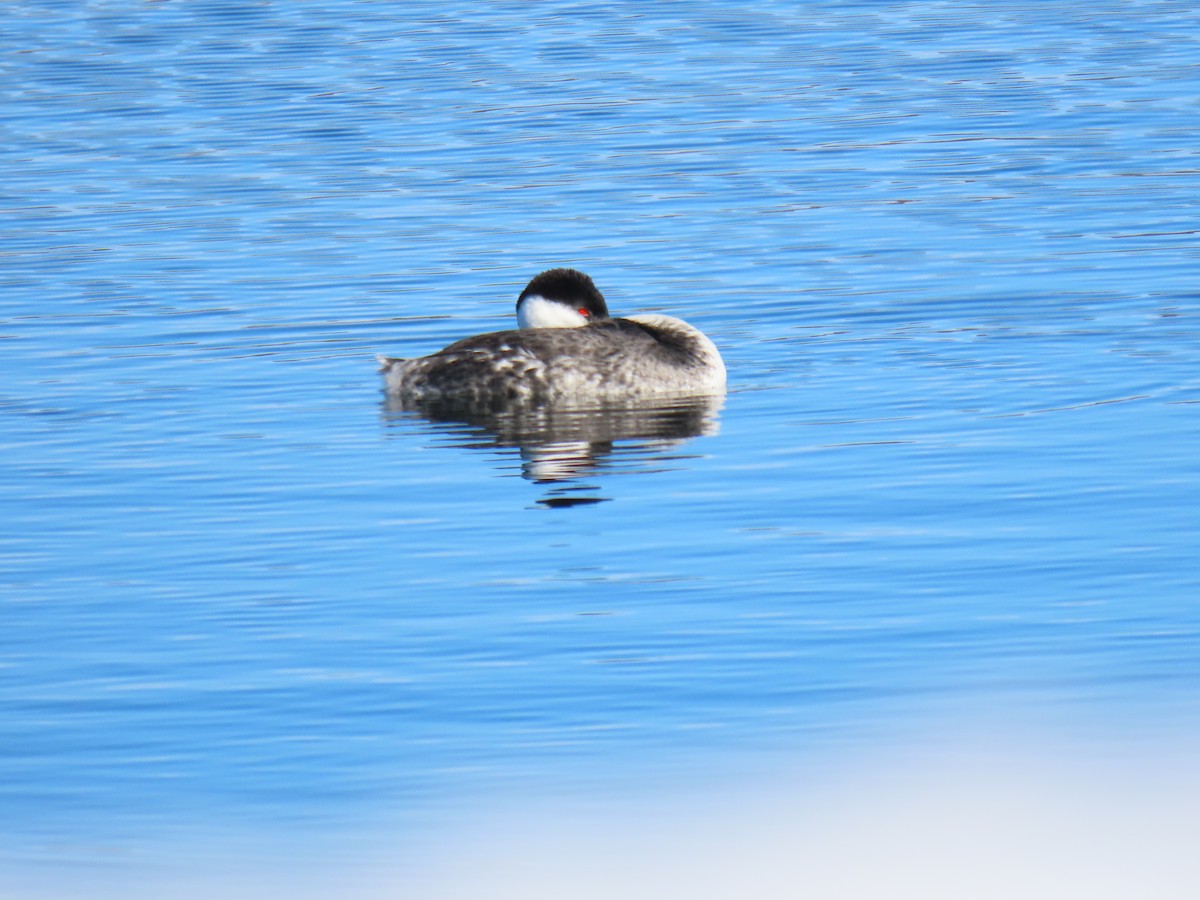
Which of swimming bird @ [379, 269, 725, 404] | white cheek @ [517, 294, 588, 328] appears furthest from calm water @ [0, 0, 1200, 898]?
white cheek @ [517, 294, 588, 328]

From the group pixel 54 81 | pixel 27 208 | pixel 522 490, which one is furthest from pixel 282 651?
pixel 54 81

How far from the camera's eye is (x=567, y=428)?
46.0ft

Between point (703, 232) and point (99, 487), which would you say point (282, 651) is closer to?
point (99, 487)

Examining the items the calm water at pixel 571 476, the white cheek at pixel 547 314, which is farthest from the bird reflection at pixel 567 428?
the white cheek at pixel 547 314

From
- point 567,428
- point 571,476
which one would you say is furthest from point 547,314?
point 571,476

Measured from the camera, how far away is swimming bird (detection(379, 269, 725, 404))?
1476 cm

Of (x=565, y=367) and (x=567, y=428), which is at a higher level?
(x=565, y=367)

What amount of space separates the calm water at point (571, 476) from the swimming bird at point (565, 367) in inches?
15.1

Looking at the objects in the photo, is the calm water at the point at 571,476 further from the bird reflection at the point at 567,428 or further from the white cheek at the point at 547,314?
the white cheek at the point at 547,314

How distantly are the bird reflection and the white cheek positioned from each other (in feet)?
2.66

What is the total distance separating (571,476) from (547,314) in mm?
3001

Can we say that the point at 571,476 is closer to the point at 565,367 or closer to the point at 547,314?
the point at 565,367

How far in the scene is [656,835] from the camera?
7.58 metres

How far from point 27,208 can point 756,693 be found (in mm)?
16003
